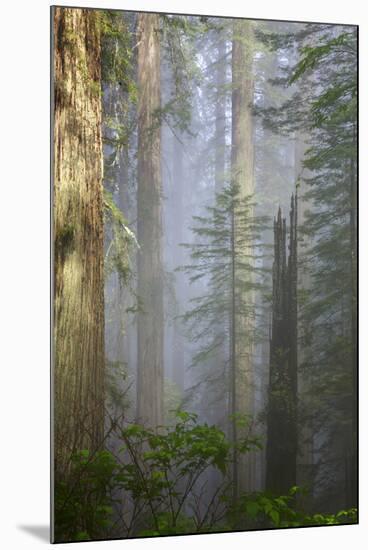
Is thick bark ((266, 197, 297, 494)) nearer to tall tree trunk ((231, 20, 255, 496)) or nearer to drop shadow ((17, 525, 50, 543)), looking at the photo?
tall tree trunk ((231, 20, 255, 496))

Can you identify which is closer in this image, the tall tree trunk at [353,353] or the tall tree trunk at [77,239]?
the tall tree trunk at [77,239]

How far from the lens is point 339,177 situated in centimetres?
609

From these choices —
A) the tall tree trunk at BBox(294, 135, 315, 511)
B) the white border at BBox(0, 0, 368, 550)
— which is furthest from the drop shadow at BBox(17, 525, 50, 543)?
the tall tree trunk at BBox(294, 135, 315, 511)

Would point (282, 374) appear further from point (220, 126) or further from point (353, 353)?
point (220, 126)

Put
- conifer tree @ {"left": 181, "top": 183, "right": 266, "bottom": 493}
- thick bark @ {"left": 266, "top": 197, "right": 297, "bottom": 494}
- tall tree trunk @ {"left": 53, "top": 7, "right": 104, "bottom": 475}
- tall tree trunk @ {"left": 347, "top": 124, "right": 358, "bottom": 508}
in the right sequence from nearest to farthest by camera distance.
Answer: tall tree trunk @ {"left": 53, "top": 7, "right": 104, "bottom": 475}, conifer tree @ {"left": 181, "top": 183, "right": 266, "bottom": 493}, thick bark @ {"left": 266, "top": 197, "right": 297, "bottom": 494}, tall tree trunk @ {"left": 347, "top": 124, "right": 358, "bottom": 508}

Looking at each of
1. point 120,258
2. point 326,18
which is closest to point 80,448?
point 120,258

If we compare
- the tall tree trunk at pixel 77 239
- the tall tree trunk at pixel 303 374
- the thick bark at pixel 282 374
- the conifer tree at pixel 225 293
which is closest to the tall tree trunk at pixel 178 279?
the conifer tree at pixel 225 293

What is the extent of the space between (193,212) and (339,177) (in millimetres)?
1049

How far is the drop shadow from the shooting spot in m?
5.68

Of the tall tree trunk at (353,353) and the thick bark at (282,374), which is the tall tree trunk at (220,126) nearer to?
the thick bark at (282,374)

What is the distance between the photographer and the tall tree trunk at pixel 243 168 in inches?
231

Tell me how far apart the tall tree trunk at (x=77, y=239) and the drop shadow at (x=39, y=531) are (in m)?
0.47

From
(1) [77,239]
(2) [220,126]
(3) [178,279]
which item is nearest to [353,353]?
(3) [178,279]

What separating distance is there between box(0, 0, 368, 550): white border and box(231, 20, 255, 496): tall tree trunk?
285 millimetres
